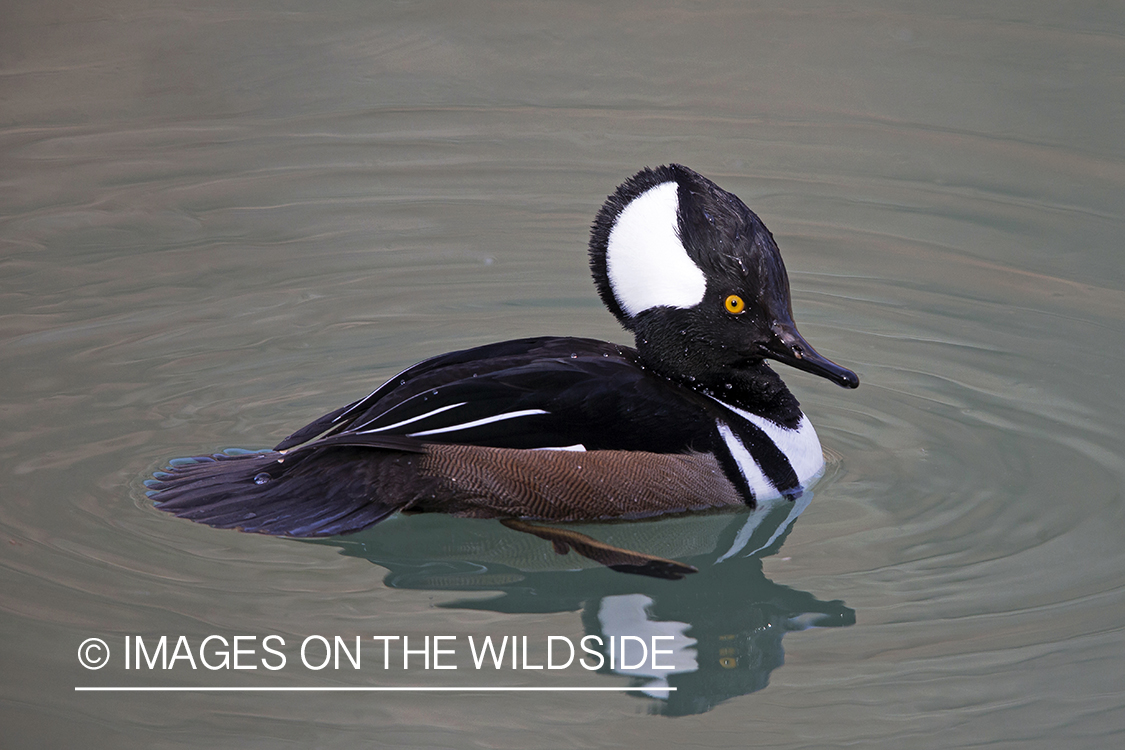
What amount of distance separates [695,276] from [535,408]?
0.81 m

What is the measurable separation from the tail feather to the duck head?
43.5 inches

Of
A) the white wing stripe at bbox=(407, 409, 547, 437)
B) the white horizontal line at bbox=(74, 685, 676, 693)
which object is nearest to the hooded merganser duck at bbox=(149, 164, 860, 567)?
the white wing stripe at bbox=(407, 409, 547, 437)

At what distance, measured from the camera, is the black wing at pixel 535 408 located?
4.96 metres

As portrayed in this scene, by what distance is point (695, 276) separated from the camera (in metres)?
5.10

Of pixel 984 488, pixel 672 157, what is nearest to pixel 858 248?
pixel 672 157

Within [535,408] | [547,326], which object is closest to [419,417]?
[535,408]

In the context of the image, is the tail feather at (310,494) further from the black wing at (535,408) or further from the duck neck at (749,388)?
the duck neck at (749,388)

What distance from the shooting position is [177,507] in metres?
5.04

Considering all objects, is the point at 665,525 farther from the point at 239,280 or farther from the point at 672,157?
the point at 672,157

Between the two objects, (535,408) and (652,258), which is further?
(652,258)

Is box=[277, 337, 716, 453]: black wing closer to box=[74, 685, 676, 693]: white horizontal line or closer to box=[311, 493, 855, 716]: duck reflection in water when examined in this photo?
box=[311, 493, 855, 716]: duck reflection in water

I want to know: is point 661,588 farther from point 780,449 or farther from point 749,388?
point 749,388

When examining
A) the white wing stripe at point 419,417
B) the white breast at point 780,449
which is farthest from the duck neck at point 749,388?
the white wing stripe at point 419,417

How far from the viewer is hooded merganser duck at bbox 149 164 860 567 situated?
195 inches
